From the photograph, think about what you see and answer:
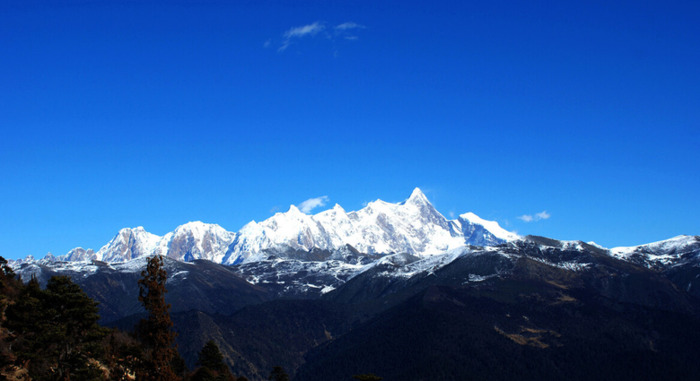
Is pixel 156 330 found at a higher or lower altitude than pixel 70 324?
lower

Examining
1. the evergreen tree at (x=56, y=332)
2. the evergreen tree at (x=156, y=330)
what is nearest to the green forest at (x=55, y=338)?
the evergreen tree at (x=56, y=332)

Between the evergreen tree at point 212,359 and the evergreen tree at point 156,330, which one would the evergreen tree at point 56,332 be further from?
the evergreen tree at point 212,359

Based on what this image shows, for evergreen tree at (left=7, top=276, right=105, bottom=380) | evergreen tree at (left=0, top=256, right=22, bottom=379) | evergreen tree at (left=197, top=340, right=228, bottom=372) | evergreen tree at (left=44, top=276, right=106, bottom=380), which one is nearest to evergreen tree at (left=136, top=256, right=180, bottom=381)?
evergreen tree at (left=7, top=276, right=105, bottom=380)

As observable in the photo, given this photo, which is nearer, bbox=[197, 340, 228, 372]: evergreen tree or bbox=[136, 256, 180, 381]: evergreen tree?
bbox=[136, 256, 180, 381]: evergreen tree

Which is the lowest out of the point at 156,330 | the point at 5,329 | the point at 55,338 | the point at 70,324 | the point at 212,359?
the point at 156,330

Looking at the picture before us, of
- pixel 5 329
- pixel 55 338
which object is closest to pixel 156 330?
pixel 55 338

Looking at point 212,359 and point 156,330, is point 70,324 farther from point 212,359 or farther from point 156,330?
point 212,359

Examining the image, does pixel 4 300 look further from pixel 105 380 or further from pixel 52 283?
pixel 105 380

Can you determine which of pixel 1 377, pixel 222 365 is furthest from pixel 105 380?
pixel 222 365

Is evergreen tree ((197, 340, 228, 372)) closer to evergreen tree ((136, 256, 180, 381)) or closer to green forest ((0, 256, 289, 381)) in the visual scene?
green forest ((0, 256, 289, 381))

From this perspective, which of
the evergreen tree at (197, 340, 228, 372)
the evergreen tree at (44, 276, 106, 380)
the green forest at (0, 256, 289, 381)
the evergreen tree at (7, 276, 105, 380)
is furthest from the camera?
the evergreen tree at (197, 340, 228, 372)

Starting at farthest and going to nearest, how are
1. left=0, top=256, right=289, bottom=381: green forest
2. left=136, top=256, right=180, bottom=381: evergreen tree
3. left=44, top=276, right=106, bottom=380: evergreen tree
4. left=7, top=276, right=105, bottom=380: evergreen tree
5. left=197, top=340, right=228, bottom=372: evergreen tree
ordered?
left=197, top=340, right=228, bottom=372: evergreen tree, left=44, top=276, right=106, bottom=380: evergreen tree, left=7, top=276, right=105, bottom=380: evergreen tree, left=0, top=256, right=289, bottom=381: green forest, left=136, top=256, right=180, bottom=381: evergreen tree

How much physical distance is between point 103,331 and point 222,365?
218ft

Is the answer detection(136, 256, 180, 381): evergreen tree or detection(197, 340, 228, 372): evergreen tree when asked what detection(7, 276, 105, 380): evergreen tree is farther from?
detection(197, 340, 228, 372): evergreen tree
